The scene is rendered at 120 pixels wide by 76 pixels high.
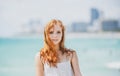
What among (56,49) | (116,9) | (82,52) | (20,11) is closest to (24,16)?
(20,11)

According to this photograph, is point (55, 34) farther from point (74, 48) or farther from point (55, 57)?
point (74, 48)

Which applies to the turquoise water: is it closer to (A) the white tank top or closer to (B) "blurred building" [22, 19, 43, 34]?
(B) "blurred building" [22, 19, 43, 34]

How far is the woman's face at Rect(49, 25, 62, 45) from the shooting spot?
6.79 ft

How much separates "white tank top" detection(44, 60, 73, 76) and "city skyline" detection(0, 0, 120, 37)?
1.67 metres

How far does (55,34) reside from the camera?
6.81 ft

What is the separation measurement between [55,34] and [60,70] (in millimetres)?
228

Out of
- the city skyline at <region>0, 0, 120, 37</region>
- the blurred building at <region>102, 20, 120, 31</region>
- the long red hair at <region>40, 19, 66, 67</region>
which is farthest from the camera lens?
the blurred building at <region>102, 20, 120, 31</region>

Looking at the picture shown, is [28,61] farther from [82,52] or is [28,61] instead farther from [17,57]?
[82,52]

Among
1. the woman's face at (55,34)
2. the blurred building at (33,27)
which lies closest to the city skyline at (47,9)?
the blurred building at (33,27)

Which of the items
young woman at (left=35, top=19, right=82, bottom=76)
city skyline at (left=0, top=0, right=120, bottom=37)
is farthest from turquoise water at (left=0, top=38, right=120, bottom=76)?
young woman at (left=35, top=19, right=82, bottom=76)

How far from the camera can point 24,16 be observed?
3.73 meters

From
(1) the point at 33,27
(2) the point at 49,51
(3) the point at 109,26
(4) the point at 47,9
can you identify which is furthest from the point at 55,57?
(3) the point at 109,26

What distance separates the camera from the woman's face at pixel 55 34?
6.79 feet

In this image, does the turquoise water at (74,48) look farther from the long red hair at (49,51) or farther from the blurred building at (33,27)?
the long red hair at (49,51)
